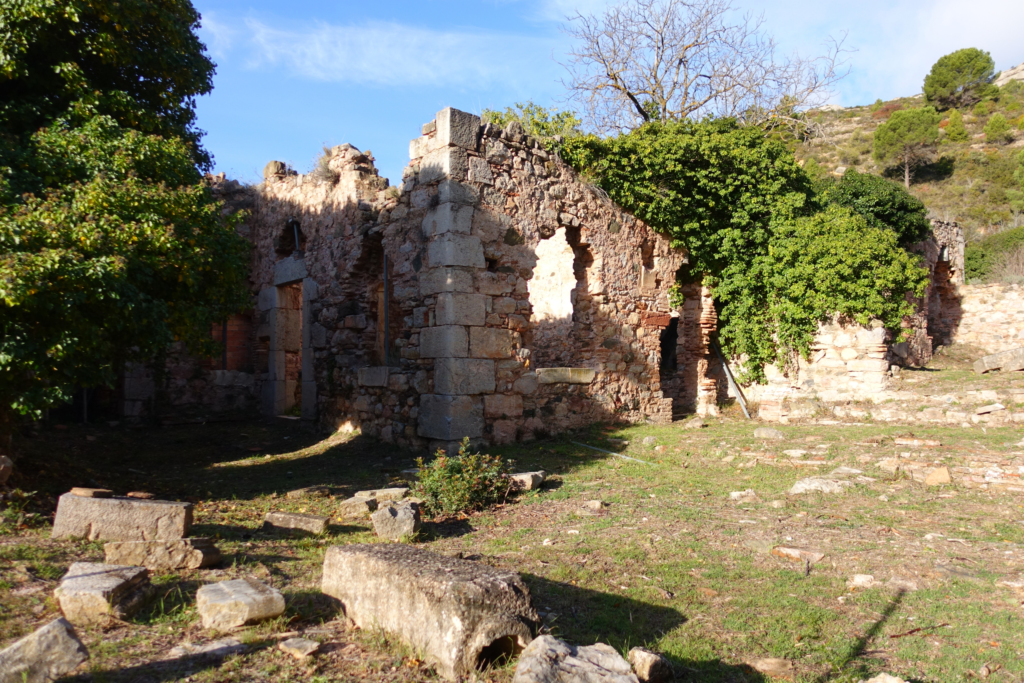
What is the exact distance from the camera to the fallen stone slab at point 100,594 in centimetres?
330

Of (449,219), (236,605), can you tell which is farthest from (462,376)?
(236,605)

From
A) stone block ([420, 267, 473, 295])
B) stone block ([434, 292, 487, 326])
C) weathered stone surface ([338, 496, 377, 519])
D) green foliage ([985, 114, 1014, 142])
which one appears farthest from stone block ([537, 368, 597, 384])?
green foliage ([985, 114, 1014, 142])

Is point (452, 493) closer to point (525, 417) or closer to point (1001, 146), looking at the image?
point (525, 417)

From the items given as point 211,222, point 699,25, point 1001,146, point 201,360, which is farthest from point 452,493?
point 1001,146

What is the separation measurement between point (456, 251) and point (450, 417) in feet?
6.69

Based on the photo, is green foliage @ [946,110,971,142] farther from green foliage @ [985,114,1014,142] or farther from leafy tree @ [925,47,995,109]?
leafy tree @ [925,47,995,109]

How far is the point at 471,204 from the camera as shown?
8680 millimetres

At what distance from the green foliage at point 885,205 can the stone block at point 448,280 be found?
829 centimetres

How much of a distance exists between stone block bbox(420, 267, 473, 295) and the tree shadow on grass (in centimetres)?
465

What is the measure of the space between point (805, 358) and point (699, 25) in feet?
40.1

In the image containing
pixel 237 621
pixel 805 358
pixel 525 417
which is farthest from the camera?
pixel 805 358

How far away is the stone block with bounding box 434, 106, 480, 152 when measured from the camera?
8.55 m

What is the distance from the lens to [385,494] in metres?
6.41

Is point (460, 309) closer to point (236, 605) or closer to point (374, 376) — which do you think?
point (374, 376)
